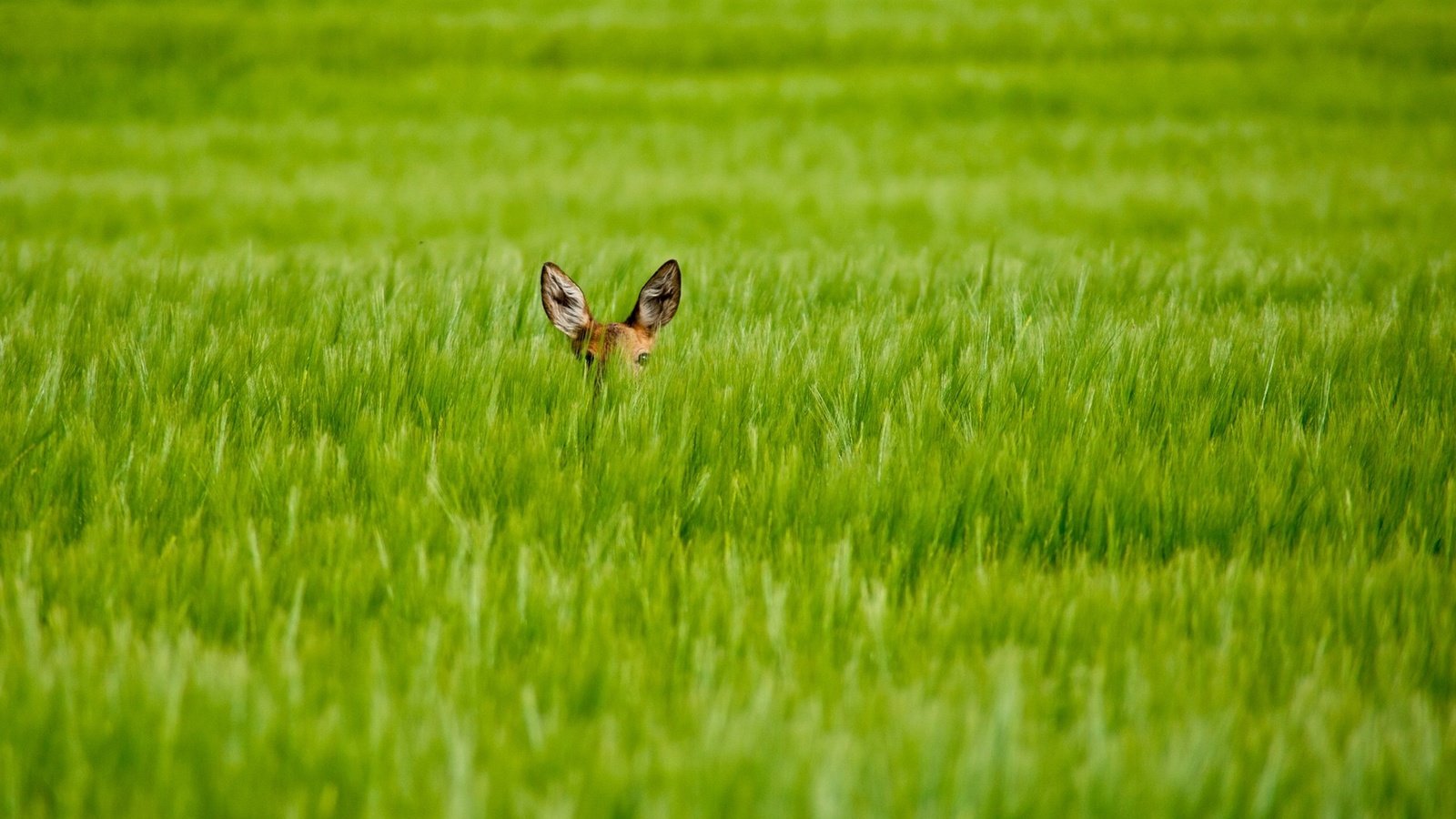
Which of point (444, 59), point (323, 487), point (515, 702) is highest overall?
point (444, 59)

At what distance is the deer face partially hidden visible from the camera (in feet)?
8.00

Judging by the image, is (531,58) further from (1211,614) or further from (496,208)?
(1211,614)

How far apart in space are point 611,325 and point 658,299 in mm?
136

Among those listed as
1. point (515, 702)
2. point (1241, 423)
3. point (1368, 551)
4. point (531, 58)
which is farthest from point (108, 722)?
point (531, 58)

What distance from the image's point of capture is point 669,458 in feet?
6.30

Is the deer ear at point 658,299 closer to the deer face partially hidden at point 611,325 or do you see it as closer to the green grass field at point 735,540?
the deer face partially hidden at point 611,325

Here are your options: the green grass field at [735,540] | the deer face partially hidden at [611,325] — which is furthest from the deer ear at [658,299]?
the green grass field at [735,540]

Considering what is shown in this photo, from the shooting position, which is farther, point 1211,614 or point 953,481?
point 953,481

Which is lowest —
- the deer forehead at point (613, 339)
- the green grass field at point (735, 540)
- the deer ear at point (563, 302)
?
the green grass field at point (735, 540)

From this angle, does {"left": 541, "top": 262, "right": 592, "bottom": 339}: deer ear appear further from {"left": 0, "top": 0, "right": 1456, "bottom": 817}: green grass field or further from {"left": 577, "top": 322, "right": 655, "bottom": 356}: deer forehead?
{"left": 0, "top": 0, "right": 1456, "bottom": 817}: green grass field

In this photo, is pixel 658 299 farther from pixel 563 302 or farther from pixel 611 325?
pixel 563 302

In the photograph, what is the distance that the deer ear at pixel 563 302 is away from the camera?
2416mm

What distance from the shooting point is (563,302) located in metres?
2.51

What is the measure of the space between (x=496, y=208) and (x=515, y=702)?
9558mm
